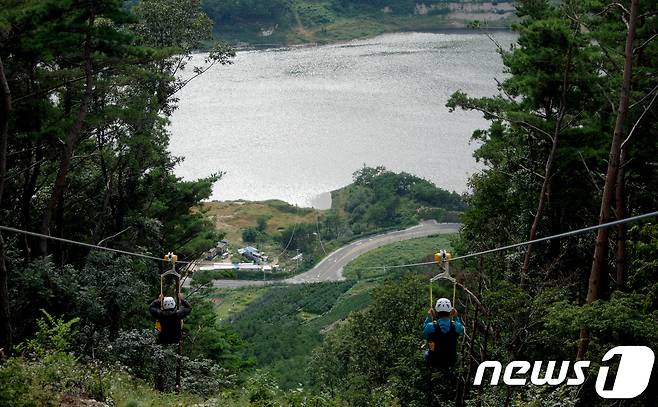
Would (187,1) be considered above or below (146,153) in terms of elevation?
above

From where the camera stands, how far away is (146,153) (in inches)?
509

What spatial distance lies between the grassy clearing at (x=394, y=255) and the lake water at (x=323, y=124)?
12.4ft

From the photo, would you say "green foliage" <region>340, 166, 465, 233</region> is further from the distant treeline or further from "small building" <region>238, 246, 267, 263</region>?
the distant treeline

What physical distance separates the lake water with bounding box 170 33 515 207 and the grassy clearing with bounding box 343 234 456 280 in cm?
377

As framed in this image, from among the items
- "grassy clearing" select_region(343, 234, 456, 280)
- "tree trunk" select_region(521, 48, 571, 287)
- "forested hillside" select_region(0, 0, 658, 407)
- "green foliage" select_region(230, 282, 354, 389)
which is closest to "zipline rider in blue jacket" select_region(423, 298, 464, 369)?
"forested hillside" select_region(0, 0, 658, 407)

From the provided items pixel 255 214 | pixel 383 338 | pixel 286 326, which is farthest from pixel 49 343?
pixel 255 214

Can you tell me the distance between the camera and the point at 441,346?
5898mm

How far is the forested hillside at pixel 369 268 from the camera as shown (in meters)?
7.31

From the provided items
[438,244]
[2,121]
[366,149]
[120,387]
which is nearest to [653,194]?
[120,387]

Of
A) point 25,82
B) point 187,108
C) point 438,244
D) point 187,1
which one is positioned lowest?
point 438,244

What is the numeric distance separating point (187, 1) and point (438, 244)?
27627 mm

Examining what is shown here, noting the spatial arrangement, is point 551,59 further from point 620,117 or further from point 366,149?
point 366,149

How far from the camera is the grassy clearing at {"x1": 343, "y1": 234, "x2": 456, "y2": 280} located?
37.3m

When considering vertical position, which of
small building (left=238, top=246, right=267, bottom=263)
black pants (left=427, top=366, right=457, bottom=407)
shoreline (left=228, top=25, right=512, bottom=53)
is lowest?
small building (left=238, top=246, right=267, bottom=263)
